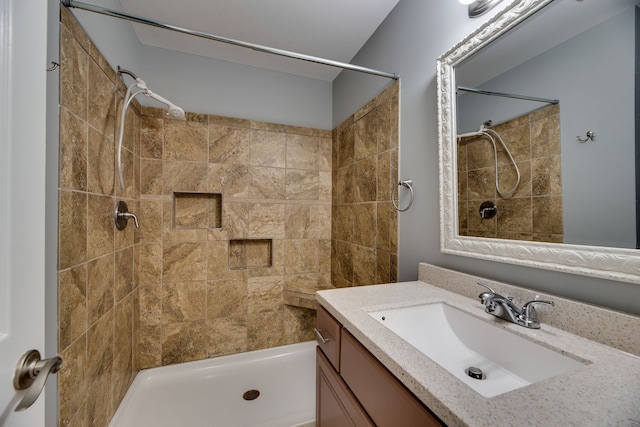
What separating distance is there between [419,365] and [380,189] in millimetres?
1191

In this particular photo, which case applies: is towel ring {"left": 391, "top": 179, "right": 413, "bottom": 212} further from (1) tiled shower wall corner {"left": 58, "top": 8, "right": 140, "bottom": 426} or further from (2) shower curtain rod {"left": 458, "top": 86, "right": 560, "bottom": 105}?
(1) tiled shower wall corner {"left": 58, "top": 8, "right": 140, "bottom": 426}

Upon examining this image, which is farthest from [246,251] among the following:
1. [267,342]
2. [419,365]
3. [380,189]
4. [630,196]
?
[630,196]

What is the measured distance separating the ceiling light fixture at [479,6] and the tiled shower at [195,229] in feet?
1.66

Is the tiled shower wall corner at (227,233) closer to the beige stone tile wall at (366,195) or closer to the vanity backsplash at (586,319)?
the beige stone tile wall at (366,195)

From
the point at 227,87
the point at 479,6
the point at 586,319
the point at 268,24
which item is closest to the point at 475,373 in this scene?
the point at 586,319

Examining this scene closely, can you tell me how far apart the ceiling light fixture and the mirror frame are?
7cm

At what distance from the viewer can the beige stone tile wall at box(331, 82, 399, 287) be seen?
60.2 inches

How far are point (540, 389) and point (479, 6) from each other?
130cm

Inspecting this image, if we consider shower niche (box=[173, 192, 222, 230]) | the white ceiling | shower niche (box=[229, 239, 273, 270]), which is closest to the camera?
the white ceiling

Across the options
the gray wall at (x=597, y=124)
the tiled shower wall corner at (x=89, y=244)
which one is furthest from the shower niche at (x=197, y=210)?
the gray wall at (x=597, y=124)

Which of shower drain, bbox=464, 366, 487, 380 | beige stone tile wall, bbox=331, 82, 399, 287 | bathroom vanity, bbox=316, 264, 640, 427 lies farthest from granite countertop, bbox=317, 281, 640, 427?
beige stone tile wall, bbox=331, 82, 399, 287

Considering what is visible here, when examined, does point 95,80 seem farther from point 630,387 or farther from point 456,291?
point 630,387

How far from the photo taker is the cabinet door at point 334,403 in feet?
2.45

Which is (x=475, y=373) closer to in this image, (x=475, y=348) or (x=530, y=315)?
(x=475, y=348)
